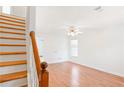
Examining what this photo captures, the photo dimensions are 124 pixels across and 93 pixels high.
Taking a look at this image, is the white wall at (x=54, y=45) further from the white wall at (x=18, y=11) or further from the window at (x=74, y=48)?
the white wall at (x=18, y=11)

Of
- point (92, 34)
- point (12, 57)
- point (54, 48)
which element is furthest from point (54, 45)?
point (12, 57)

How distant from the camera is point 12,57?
2.67m

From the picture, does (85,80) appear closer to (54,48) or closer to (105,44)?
(105,44)

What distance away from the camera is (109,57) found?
237 inches

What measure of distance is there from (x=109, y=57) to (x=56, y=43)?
451cm

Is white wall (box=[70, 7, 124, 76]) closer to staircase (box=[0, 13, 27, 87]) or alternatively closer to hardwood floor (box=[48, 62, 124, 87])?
hardwood floor (box=[48, 62, 124, 87])

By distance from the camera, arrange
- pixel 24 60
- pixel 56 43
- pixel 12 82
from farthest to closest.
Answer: pixel 56 43, pixel 24 60, pixel 12 82

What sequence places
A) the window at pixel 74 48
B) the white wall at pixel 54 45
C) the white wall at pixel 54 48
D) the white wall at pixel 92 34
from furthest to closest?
the window at pixel 74 48 → the white wall at pixel 54 48 → the white wall at pixel 54 45 → the white wall at pixel 92 34

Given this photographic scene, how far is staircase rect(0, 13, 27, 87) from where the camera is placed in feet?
7.39

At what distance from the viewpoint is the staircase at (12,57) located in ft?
7.39

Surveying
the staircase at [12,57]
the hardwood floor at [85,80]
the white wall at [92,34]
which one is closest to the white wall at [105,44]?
the white wall at [92,34]

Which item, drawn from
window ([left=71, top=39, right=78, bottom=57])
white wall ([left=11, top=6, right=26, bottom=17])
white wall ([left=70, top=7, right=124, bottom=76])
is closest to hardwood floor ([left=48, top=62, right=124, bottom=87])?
white wall ([left=70, top=7, right=124, bottom=76])
